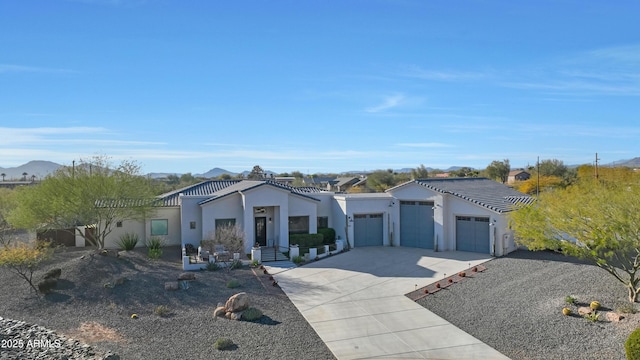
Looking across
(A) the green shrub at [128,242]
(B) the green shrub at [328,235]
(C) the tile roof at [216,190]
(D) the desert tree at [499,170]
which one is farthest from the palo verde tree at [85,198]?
(D) the desert tree at [499,170]

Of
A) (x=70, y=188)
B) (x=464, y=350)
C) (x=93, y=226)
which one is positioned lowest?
(x=464, y=350)

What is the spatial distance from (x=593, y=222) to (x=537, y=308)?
3939mm

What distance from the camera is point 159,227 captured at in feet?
103

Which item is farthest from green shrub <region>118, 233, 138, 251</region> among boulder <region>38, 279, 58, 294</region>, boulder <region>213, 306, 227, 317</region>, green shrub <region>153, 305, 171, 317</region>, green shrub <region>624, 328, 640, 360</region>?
green shrub <region>624, 328, 640, 360</region>

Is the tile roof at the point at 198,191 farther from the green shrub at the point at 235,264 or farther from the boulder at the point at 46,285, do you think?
the boulder at the point at 46,285

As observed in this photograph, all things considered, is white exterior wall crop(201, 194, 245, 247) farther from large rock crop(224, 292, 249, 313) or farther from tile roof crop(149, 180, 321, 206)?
large rock crop(224, 292, 249, 313)

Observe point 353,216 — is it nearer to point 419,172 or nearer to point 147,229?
point 147,229

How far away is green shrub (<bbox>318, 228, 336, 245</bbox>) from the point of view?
3188 cm

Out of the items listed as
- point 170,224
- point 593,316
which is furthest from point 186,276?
point 593,316

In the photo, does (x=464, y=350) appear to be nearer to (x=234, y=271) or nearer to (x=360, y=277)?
(x=360, y=277)

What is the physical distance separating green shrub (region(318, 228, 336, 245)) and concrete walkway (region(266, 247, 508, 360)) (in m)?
2.88

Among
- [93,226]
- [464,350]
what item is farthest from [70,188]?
[464,350]

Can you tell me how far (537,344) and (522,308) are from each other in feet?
10.3

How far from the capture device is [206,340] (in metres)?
14.9
